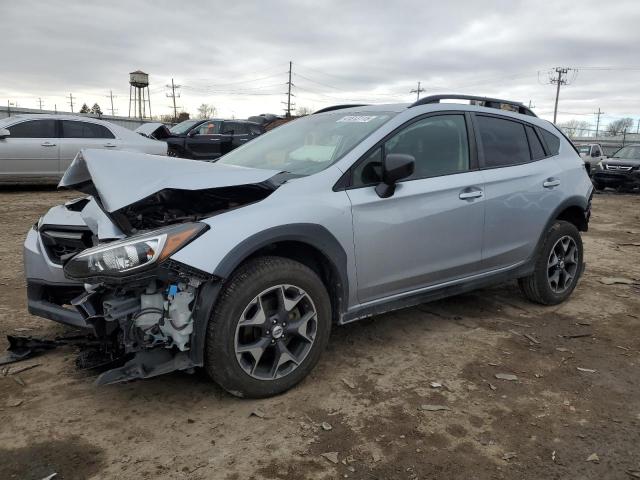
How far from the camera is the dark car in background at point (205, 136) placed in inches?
531

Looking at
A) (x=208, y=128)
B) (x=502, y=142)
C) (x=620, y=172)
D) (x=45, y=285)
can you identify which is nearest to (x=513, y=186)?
(x=502, y=142)

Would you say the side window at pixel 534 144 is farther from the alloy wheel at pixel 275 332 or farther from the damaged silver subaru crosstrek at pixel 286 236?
the alloy wheel at pixel 275 332

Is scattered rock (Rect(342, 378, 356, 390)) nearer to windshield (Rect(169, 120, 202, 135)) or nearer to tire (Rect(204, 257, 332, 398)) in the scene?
tire (Rect(204, 257, 332, 398))

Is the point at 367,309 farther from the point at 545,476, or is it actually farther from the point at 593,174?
the point at 593,174

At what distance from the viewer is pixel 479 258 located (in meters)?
3.97

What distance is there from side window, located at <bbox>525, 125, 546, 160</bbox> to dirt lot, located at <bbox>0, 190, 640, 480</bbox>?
147cm

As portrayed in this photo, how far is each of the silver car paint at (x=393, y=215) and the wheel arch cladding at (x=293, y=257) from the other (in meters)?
0.04

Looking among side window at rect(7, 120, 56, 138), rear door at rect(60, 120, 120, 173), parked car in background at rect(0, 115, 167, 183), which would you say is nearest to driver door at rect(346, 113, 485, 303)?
rear door at rect(60, 120, 120, 173)

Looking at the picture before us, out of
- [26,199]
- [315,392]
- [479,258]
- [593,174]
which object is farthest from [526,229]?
[593,174]

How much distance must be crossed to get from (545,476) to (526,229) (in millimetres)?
2315

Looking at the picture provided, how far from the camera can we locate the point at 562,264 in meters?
4.75

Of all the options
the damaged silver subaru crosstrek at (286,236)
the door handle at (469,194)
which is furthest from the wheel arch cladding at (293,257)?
the door handle at (469,194)

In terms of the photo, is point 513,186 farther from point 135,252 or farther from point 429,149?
point 135,252

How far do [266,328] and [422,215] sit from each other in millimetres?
1308
